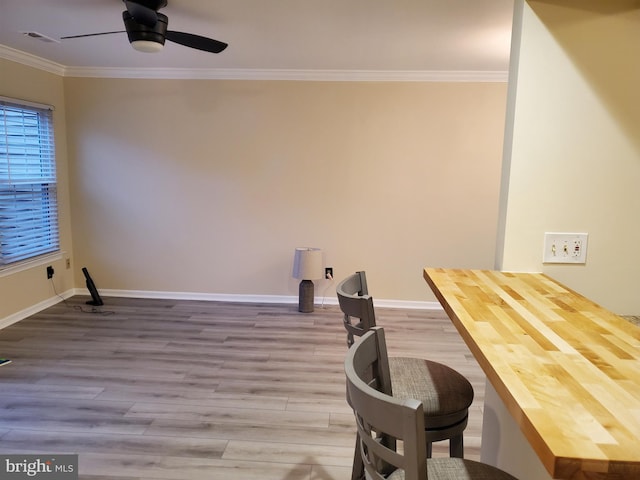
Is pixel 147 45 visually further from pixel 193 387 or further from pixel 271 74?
pixel 193 387

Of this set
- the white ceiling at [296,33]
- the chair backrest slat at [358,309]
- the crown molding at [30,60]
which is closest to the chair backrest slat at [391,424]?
the chair backrest slat at [358,309]

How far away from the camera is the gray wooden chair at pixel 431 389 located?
4.88 feet

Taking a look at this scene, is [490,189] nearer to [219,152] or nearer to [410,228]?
[410,228]

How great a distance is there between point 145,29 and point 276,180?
7.38 ft

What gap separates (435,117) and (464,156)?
48 cm

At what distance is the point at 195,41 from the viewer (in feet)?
9.14

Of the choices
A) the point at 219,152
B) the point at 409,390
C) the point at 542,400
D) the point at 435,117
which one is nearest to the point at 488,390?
the point at 409,390

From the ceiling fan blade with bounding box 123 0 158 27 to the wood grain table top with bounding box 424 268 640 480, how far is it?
208 cm

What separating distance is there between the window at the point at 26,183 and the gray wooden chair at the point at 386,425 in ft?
13.0

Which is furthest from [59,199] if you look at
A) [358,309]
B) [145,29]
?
[358,309]

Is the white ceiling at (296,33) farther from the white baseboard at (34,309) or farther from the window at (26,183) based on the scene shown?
the white baseboard at (34,309)

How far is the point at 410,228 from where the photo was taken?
4668 mm

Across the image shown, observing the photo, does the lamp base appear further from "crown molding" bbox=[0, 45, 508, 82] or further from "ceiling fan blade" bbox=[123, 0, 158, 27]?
"ceiling fan blade" bbox=[123, 0, 158, 27]

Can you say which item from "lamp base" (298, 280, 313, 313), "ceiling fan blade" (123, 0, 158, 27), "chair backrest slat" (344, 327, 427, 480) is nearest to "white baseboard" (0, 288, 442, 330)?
"lamp base" (298, 280, 313, 313)
